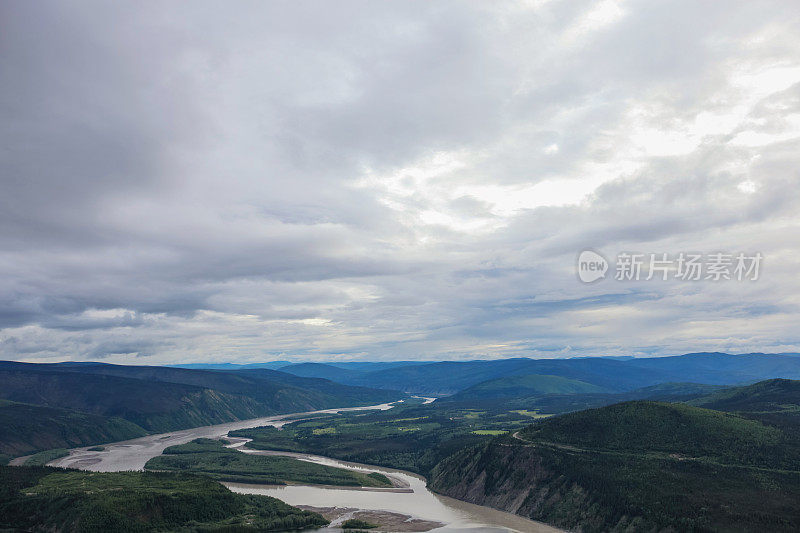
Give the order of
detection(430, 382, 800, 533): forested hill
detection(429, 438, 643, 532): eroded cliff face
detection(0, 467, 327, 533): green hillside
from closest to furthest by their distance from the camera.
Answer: detection(430, 382, 800, 533): forested hill → detection(0, 467, 327, 533): green hillside → detection(429, 438, 643, 532): eroded cliff face

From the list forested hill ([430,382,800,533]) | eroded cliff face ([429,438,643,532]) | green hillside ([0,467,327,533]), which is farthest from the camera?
eroded cliff face ([429,438,643,532])

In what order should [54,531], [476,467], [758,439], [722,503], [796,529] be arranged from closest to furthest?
[796,529]
[722,503]
[54,531]
[758,439]
[476,467]

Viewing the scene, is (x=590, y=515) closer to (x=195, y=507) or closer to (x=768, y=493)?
(x=768, y=493)

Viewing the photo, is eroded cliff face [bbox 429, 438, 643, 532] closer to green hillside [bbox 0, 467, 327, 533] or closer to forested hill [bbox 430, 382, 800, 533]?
forested hill [bbox 430, 382, 800, 533]

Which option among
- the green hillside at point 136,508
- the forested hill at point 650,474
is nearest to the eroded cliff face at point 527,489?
the forested hill at point 650,474

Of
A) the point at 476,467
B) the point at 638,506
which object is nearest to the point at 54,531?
the point at 476,467

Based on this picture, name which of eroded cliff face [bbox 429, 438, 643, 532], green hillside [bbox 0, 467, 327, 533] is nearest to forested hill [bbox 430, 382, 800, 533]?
eroded cliff face [bbox 429, 438, 643, 532]

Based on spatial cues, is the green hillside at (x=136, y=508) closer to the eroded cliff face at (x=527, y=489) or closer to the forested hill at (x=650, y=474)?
the eroded cliff face at (x=527, y=489)
